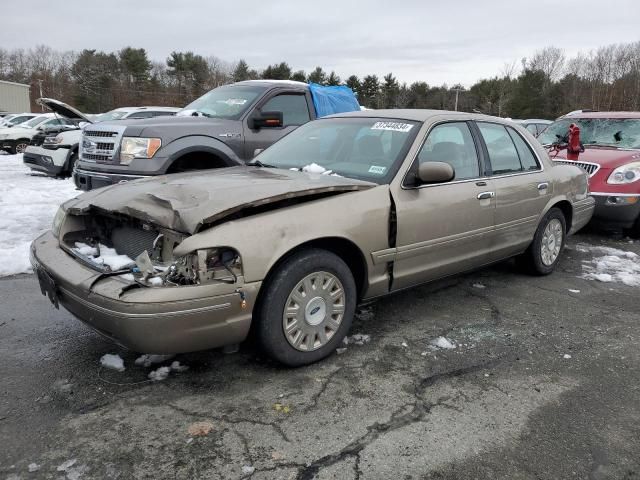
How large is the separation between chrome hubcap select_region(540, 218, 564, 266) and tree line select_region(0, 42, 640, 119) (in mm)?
46587

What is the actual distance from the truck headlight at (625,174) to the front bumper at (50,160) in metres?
10.8

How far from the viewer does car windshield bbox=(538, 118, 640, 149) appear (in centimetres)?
783

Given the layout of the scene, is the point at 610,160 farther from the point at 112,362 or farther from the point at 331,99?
the point at 112,362

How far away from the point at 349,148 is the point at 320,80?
59909mm

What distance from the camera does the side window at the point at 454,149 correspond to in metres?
4.07

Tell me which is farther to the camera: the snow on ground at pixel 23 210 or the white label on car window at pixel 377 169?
the snow on ground at pixel 23 210

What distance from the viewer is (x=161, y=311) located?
2.68 metres

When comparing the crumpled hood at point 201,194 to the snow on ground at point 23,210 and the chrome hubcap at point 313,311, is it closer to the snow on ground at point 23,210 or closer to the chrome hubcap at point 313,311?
the chrome hubcap at point 313,311

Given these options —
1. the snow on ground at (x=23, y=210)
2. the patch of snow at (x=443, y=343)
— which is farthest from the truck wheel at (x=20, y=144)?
the patch of snow at (x=443, y=343)

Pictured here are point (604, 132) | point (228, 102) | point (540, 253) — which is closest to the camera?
point (540, 253)

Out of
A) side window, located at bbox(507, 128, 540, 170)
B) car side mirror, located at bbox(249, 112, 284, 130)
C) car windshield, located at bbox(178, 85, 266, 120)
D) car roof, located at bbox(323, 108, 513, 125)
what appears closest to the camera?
car roof, located at bbox(323, 108, 513, 125)

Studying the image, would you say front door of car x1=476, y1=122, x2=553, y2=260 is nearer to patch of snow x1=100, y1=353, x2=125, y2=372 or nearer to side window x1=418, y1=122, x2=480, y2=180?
side window x1=418, y1=122, x2=480, y2=180

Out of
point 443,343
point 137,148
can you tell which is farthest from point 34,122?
point 443,343

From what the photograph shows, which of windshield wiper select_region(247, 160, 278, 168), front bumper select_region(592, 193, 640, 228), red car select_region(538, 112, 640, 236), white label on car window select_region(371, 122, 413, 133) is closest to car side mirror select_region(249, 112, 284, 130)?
windshield wiper select_region(247, 160, 278, 168)
